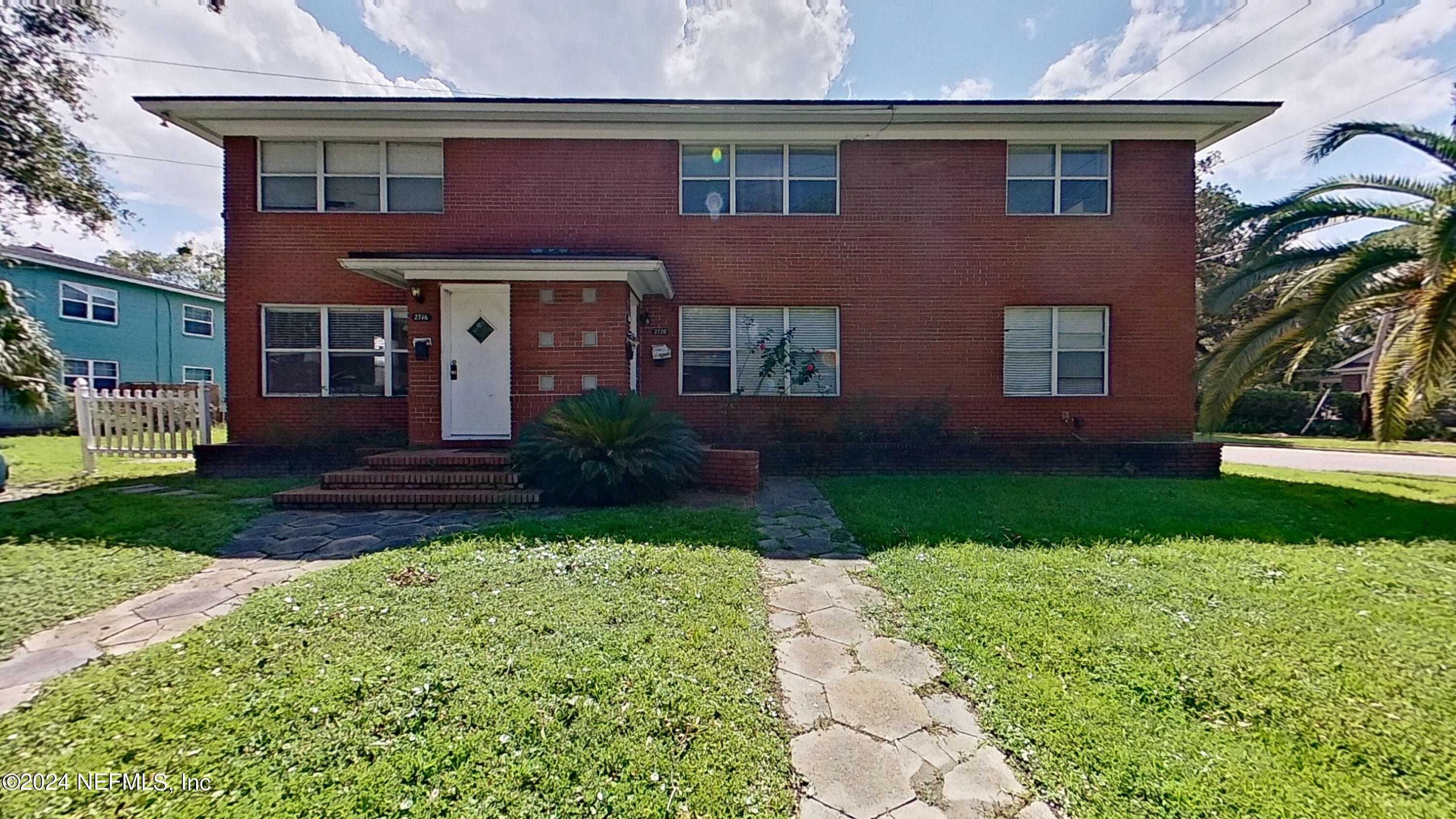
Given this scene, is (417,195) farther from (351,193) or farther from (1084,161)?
(1084,161)

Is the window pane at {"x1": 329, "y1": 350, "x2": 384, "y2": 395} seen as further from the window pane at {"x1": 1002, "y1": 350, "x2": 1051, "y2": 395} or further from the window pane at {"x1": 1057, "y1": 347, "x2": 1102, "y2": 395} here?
the window pane at {"x1": 1057, "y1": 347, "x2": 1102, "y2": 395}

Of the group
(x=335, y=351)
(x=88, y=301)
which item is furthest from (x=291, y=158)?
(x=88, y=301)

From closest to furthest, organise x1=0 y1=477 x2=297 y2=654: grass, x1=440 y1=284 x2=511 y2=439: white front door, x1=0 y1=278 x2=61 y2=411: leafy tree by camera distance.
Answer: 1. x1=0 y1=477 x2=297 y2=654: grass
2. x1=0 y1=278 x2=61 y2=411: leafy tree
3. x1=440 y1=284 x2=511 y2=439: white front door

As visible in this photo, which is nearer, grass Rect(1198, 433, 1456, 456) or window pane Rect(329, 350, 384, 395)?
window pane Rect(329, 350, 384, 395)

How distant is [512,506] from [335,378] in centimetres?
547

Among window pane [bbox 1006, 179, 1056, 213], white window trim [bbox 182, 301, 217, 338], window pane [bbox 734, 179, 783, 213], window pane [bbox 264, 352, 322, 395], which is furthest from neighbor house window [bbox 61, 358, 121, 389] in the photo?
window pane [bbox 1006, 179, 1056, 213]

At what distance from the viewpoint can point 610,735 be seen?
2.29 metres

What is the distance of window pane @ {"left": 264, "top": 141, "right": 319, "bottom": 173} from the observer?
9.28 meters

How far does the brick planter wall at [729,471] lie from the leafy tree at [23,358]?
8.49m

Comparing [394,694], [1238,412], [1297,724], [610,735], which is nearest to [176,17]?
[394,694]

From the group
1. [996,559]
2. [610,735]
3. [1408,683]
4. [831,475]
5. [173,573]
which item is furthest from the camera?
[831,475]

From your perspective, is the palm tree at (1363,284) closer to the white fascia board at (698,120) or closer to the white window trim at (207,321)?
the white fascia board at (698,120)

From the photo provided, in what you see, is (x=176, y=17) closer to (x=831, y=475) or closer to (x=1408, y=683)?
→ (x=831, y=475)

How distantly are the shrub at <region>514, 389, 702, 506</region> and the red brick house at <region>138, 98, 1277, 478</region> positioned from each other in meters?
2.60
